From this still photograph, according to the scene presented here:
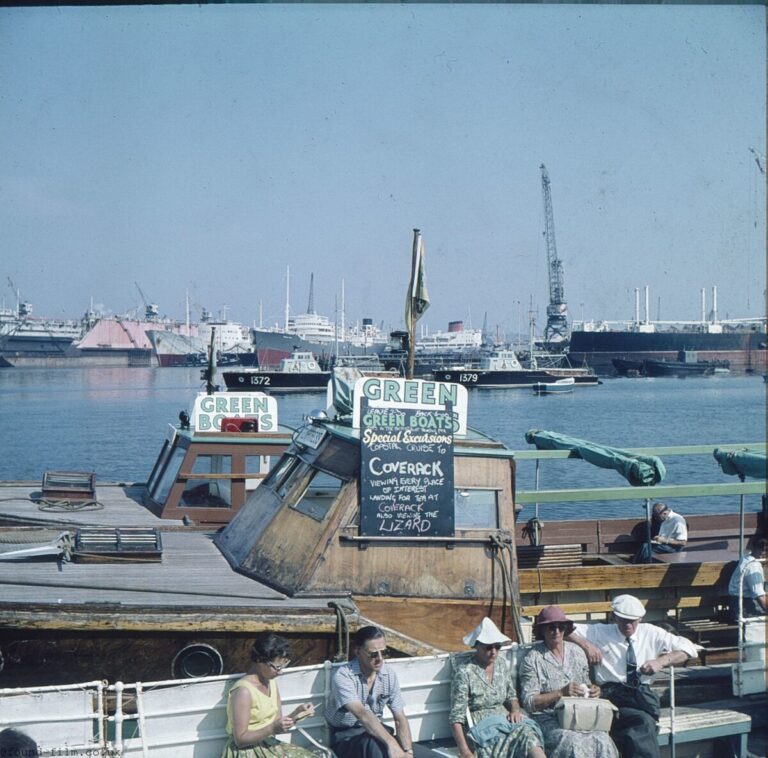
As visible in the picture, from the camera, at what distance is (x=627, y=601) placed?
298 inches

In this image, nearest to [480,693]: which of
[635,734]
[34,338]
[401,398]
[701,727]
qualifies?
[635,734]

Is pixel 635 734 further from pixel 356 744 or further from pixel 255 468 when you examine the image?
pixel 255 468

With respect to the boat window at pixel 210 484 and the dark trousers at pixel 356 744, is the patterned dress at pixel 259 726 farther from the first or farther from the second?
the boat window at pixel 210 484

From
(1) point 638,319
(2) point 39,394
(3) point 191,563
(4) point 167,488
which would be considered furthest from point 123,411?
(1) point 638,319

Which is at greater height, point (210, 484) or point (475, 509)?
point (475, 509)

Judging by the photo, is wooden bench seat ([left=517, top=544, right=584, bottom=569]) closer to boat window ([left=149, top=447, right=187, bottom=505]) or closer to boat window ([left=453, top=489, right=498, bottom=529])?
boat window ([left=453, top=489, right=498, bottom=529])

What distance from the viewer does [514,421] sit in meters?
62.2

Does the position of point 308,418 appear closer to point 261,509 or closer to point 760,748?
point 261,509

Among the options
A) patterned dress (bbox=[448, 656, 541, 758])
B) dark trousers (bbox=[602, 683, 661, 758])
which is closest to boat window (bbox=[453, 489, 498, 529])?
patterned dress (bbox=[448, 656, 541, 758])

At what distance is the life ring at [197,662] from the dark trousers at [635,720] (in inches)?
121

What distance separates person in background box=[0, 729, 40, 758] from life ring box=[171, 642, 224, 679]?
4.51 feet

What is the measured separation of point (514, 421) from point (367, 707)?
5595 centimetres

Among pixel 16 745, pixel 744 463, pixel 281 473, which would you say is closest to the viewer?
pixel 16 745

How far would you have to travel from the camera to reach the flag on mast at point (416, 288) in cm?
1040
